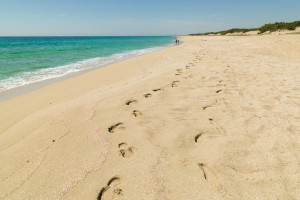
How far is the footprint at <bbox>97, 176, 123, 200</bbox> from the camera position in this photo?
62.6 inches

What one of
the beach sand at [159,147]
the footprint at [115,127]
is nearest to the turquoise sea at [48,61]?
the beach sand at [159,147]

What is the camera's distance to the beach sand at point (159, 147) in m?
1.64

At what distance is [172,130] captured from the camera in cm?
255

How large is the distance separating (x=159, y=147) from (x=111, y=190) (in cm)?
82

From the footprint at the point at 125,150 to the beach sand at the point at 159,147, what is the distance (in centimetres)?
1

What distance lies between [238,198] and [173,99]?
8.05 feet

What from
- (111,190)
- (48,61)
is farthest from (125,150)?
(48,61)

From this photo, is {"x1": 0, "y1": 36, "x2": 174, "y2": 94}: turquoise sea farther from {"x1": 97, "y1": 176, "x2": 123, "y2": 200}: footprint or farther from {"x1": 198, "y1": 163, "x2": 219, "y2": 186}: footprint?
{"x1": 198, "y1": 163, "x2": 219, "y2": 186}: footprint

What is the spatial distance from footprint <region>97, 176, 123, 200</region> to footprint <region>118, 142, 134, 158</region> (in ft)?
1.25

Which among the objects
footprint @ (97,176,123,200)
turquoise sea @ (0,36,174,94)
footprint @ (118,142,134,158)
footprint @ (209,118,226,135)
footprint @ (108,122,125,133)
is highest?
turquoise sea @ (0,36,174,94)

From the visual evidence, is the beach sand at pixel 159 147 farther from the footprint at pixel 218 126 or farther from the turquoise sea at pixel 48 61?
the turquoise sea at pixel 48 61

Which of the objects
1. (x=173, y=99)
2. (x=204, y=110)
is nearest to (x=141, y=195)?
(x=204, y=110)

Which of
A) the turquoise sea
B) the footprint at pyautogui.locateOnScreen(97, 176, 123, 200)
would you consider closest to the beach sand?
the footprint at pyautogui.locateOnScreen(97, 176, 123, 200)

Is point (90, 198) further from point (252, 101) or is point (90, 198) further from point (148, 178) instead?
point (252, 101)
